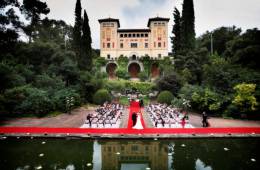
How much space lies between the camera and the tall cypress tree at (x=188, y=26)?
32.8 metres

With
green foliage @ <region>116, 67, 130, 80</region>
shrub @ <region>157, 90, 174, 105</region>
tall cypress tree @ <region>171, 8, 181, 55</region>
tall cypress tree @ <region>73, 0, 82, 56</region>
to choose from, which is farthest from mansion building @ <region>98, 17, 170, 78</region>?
shrub @ <region>157, 90, 174, 105</region>

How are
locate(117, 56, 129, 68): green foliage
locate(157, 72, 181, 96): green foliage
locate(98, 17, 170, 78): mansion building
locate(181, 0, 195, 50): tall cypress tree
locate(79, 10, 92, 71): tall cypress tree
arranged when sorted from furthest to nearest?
locate(98, 17, 170, 78): mansion building → locate(117, 56, 129, 68): green foliage → locate(79, 10, 92, 71): tall cypress tree → locate(181, 0, 195, 50): tall cypress tree → locate(157, 72, 181, 96): green foliage

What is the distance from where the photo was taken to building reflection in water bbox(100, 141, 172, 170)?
916cm

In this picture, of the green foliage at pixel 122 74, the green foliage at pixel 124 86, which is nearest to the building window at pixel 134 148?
the green foliage at pixel 124 86

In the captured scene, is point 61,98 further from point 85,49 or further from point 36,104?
point 85,49

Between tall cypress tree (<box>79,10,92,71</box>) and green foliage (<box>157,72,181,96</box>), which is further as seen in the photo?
tall cypress tree (<box>79,10,92,71</box>)

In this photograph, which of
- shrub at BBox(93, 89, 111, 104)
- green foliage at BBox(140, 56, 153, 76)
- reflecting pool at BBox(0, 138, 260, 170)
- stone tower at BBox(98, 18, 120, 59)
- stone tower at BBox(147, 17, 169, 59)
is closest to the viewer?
reflecting pool at BBox(0, 138, 260, 170)

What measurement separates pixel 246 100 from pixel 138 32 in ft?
129

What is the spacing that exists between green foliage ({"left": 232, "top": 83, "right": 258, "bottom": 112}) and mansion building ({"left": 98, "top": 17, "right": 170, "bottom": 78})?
35444 millimetres

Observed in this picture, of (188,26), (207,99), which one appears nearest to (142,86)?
(188,26)

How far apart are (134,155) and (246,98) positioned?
1137cm

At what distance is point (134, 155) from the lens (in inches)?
411

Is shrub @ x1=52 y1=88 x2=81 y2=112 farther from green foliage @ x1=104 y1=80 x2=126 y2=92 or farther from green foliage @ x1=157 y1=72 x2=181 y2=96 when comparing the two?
green foliage @ x1=157 y1=72 x2=181 y2=96

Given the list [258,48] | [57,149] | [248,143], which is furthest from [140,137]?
[258,48]
